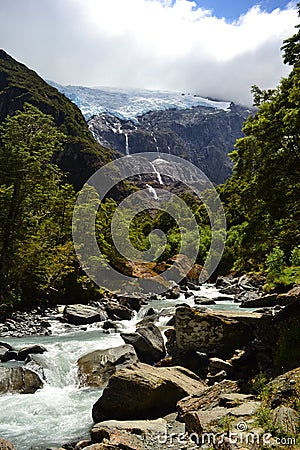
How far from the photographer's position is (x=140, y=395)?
10.1 metres

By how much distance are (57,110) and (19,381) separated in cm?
10641

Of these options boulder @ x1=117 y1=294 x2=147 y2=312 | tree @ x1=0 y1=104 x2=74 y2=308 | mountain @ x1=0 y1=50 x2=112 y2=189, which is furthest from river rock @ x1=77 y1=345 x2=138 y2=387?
mountain @ x1=0 y1=50 x2=112 y2=189

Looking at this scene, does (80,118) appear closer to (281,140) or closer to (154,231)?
(154,231)

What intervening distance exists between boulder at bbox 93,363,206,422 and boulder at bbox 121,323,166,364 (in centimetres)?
446

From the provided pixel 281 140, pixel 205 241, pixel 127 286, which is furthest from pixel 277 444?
pixel 205 241

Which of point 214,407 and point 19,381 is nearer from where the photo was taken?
point 214,407

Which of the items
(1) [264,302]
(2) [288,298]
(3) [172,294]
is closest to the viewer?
(2) [288,298]

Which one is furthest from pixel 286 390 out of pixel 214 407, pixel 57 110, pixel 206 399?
pixel 57 110

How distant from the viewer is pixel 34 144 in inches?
811

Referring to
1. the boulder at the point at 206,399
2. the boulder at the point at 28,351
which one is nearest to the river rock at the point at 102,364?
the boulder at the point at 28,351

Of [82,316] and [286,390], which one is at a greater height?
[286,390]

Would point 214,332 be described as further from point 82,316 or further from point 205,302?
point 205,302

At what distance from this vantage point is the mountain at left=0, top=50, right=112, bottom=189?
95.5 metres

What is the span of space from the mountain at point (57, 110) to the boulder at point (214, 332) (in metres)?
82.6
